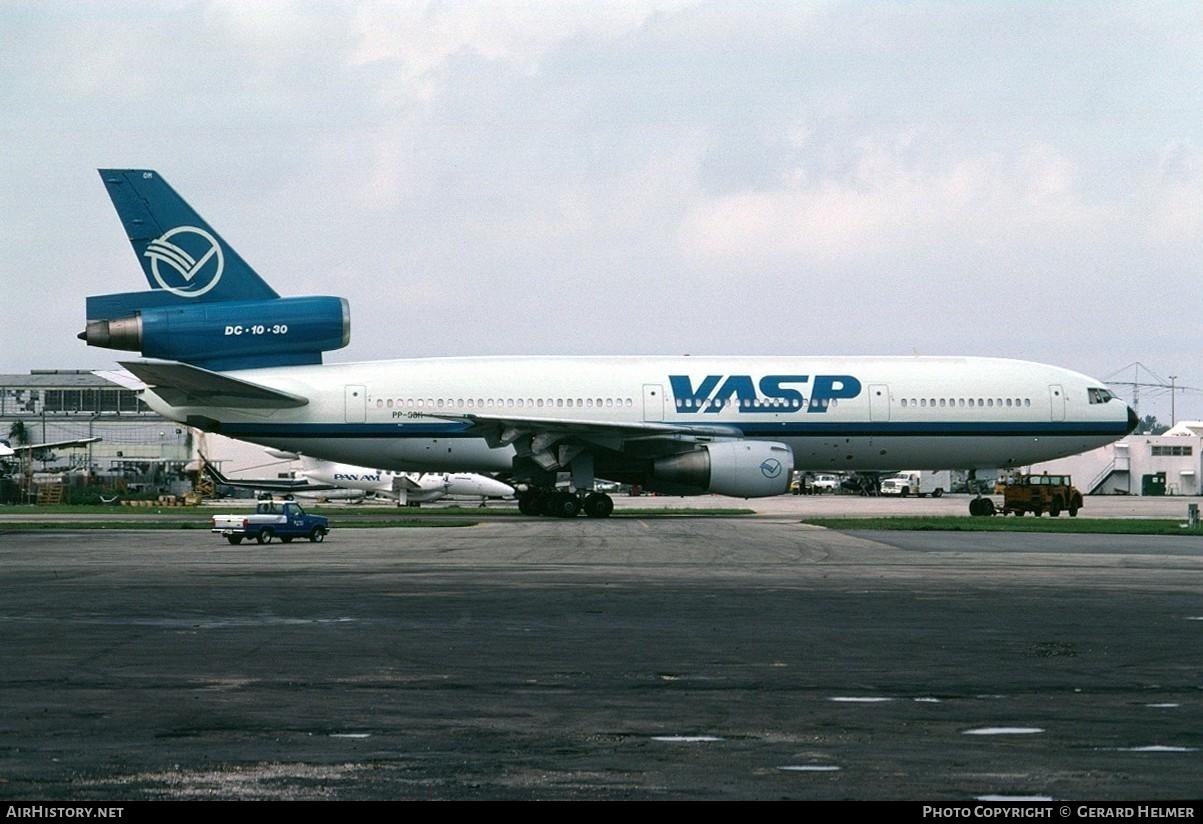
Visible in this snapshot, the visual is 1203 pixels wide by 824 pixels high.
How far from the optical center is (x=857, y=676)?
1356cm

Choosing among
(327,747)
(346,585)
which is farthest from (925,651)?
(346,585)

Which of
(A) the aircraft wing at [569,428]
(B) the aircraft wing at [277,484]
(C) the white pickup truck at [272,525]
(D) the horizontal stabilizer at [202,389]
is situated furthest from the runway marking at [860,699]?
(B) the aircraft wing at [277,484]

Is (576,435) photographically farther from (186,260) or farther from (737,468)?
(186,260)

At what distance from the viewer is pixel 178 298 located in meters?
47.1

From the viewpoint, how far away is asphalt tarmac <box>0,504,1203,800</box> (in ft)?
30.0

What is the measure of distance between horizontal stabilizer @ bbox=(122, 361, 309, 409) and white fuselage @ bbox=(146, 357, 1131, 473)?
0.99 feet

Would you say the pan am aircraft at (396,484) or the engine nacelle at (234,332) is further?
the pan am aircraft at (396,484)

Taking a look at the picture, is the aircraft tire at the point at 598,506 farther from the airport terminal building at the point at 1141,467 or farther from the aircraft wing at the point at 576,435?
the airport terminal building at the point at 1141,467

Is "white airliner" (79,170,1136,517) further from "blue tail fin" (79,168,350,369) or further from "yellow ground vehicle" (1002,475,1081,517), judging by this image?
"yellow ground vehicle" (1002,475,1081,517)

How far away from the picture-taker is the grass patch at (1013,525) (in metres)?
41.4

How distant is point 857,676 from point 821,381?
35442mm
